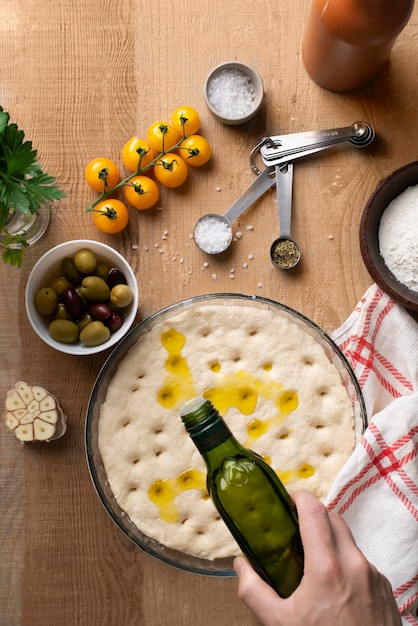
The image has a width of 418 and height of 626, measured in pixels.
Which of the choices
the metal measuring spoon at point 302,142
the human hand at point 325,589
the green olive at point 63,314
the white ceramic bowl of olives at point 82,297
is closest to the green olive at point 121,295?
the white ceramic bowl of olives at point 82,297

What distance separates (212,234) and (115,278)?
0.24m

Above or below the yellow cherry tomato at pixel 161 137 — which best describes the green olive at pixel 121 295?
below

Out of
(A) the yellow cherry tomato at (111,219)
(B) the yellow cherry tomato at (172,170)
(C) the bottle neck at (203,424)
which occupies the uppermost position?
(B) the yellow cherry tomato at (172,170)

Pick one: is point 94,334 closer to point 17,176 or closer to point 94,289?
point 94,289

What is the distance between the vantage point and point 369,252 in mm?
1379

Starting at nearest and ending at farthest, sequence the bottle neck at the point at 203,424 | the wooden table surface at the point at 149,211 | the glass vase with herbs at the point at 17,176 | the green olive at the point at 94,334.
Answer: the bottle neck at the point at 203,424 → the glass vase with herbs at the point at 17,176 → the green olive at the point at 94,334 → the wooden table surface at the point at 149,211

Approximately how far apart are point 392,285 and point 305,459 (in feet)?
1.36

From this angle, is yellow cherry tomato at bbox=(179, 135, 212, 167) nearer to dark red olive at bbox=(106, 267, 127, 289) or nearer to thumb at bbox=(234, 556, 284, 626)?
dark red olive at bbox=(106, 267, 127, 289)

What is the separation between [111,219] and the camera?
4.59ft

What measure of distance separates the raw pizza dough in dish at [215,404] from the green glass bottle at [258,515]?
292 millimetres

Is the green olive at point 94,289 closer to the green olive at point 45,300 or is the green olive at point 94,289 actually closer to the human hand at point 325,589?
the green olive at point 45,300

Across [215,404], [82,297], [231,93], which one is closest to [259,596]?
[215,404]

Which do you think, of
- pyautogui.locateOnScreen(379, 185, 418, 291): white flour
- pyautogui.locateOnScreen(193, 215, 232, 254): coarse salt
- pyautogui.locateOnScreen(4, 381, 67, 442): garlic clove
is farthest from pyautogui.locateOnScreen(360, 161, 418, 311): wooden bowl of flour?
pyautogui.locateOnScreen(4, 381, 67, 442): garlic clove

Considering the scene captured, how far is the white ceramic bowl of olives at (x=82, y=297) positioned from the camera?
4.38 feet
